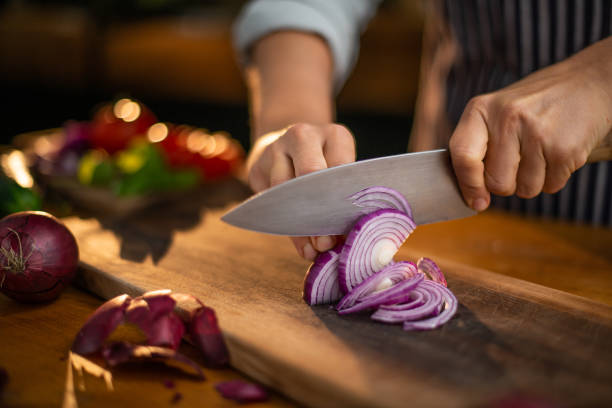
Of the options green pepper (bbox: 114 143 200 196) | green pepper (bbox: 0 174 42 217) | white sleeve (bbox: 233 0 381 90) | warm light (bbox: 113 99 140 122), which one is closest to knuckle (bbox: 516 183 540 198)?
white sleeve (bbox: 233 0 381 90)

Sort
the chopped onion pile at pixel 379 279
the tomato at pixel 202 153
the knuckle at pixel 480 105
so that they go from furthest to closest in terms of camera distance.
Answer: the tomato at pixel 202 153 → the knuckle at pixel 480 105 → the chopped onion pile at pixel 379 279

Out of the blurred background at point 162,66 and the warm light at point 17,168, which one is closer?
the warm light at point 17,168

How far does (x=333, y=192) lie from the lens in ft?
4.10

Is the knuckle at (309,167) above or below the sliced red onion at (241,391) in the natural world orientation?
above

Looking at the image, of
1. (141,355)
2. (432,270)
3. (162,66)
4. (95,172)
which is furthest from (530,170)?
Result: (162,66)

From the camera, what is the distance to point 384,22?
4.22 meters

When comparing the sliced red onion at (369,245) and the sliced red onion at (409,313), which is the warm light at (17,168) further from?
the sliced red onion at (409,313)

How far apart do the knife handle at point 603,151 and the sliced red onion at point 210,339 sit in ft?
3.21

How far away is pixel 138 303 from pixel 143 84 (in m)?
4.49

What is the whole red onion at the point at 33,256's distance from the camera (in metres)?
1.14

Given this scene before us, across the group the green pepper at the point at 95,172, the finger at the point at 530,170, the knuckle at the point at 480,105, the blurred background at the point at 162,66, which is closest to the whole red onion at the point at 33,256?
the green pepper at the point at 95,172

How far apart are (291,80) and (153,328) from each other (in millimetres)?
1015

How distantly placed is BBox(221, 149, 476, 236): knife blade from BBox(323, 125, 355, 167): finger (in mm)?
55

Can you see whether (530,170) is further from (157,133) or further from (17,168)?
(17,168)
